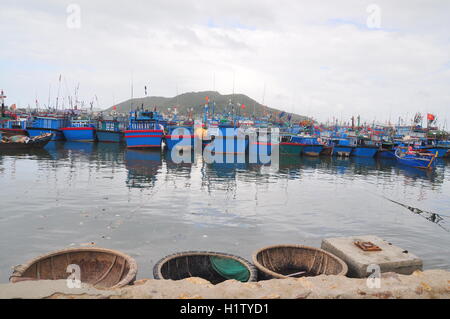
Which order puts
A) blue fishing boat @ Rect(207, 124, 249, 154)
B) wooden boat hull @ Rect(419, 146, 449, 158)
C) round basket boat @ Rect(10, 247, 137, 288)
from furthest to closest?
wooden boat hull @ Rect(419, 146, 449, 158) → blue fishing boat @ Rect(207, 124, 249, 154) → round basket boat @ Rect(10, 247, 137, 288)

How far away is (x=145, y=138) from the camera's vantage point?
38594mm

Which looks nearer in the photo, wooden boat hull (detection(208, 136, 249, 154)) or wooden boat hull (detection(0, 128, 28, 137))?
wooden boat hull (detection(208, 136, 249, 154))

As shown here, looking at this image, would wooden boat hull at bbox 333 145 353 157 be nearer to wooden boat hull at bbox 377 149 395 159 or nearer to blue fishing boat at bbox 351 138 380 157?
blue fishing boat at bbox 351 138 380 157

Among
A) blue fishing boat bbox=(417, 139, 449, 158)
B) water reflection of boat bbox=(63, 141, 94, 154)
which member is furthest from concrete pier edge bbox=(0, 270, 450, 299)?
blue fishing boat bbox=(417, 139, 449, 158)

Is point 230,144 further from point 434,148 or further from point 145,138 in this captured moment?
point 434,148

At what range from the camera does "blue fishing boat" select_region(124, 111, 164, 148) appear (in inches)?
1505

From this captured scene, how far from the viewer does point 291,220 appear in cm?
1212

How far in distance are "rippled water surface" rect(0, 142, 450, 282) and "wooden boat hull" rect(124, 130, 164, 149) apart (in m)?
16.9

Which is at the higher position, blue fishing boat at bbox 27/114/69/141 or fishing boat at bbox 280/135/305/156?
blue fishing boat at bbox 27/114/69/141

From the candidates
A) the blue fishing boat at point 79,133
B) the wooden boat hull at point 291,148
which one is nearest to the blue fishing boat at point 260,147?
the wooden boat hull at point 291,148

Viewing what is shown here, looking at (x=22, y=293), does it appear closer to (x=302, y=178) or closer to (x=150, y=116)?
(x=302, y=178)

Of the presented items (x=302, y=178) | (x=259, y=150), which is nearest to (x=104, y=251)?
(x=302, y=178)

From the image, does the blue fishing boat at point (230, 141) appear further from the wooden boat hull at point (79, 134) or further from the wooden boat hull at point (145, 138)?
the wooden boat hull at point (79, 134)
